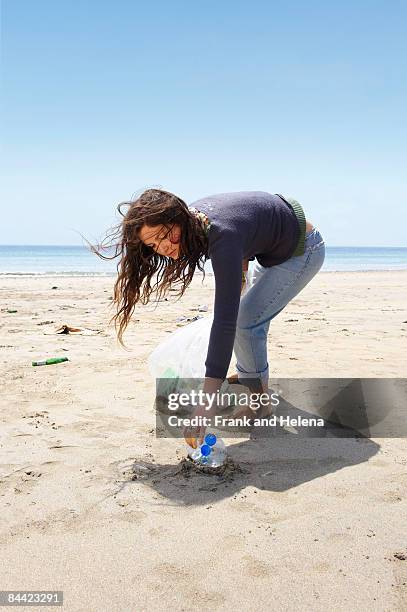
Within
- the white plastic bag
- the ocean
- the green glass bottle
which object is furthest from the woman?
the ocean

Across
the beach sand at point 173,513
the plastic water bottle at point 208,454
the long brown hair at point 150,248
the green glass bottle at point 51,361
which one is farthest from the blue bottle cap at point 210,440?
the green glass bottle at point 51,361

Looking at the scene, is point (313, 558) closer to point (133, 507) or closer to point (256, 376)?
point (133, 507)

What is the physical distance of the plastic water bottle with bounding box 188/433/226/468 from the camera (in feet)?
8.77

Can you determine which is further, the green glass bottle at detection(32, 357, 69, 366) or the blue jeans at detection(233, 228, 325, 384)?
the green glass bottle at detection(32, 357, 69, 366)

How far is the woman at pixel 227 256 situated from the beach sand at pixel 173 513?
1.39 ft

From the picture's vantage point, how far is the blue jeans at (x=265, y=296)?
3.14m

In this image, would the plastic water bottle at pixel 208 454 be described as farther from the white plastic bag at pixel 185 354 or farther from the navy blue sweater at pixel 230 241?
the white plastic bag at pixel 185 354

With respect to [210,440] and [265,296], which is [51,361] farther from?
[210,440]

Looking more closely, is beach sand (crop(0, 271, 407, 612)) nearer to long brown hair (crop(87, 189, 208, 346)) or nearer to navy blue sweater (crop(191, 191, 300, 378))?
navy blue sweater (crop(191, 191, 300, 378))

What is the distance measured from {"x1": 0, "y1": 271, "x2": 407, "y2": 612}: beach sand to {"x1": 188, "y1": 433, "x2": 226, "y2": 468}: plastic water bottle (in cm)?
10

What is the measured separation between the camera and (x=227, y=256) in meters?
2.50

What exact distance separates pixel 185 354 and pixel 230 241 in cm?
136

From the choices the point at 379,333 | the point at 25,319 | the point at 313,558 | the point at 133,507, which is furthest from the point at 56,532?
the point at 25,319

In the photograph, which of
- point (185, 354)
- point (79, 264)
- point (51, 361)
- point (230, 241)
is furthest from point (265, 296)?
point (79, 264)
